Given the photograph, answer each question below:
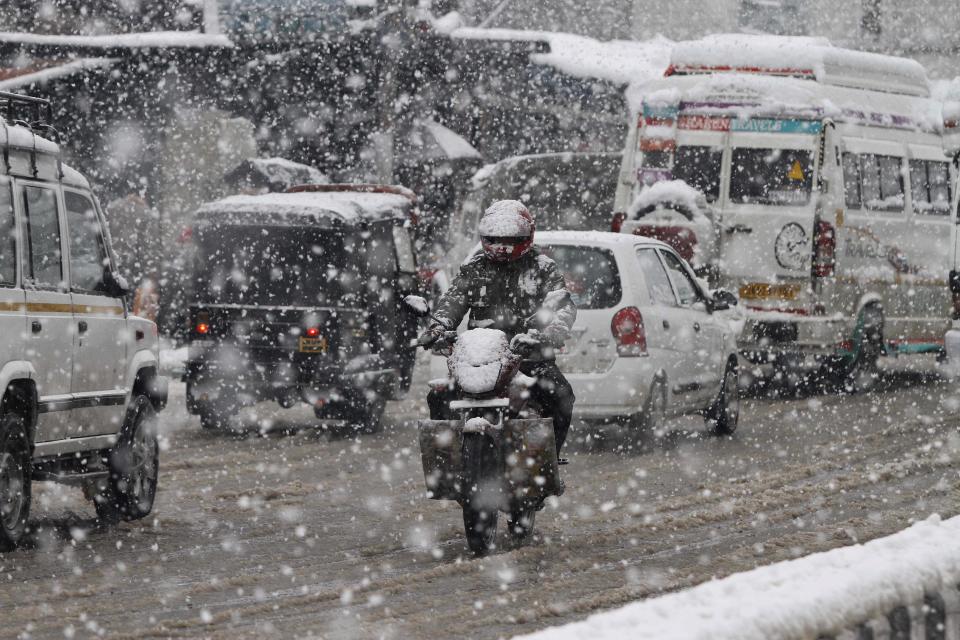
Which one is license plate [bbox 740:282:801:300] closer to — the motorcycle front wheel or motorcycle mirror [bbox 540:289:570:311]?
motorcycle mirror [bbox 540:289:570:311]

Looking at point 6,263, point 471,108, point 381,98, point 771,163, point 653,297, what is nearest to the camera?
point 6,263

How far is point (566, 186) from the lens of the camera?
83.0 feet

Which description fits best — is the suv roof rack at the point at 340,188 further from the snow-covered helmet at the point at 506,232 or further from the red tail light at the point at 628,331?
the snow-covered helmet at the point at 506,232

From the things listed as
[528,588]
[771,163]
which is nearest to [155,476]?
[528,588]

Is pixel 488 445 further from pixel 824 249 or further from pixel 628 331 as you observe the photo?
pixel 824 249

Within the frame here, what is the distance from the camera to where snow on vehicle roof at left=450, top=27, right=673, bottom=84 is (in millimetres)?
27000

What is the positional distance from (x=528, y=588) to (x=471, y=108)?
22519 millimetres

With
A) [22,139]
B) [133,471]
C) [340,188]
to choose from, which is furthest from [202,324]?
[22,139]

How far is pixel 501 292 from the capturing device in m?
8.66

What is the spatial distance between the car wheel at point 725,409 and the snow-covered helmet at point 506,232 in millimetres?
5805

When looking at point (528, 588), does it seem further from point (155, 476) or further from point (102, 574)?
point (155, 476)

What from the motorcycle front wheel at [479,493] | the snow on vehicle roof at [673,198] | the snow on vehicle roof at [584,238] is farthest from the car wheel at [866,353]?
the motorcycle front wheel at [479,493]

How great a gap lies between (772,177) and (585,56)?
11.6 metres

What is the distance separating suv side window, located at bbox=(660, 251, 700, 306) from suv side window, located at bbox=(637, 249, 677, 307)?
134mm
